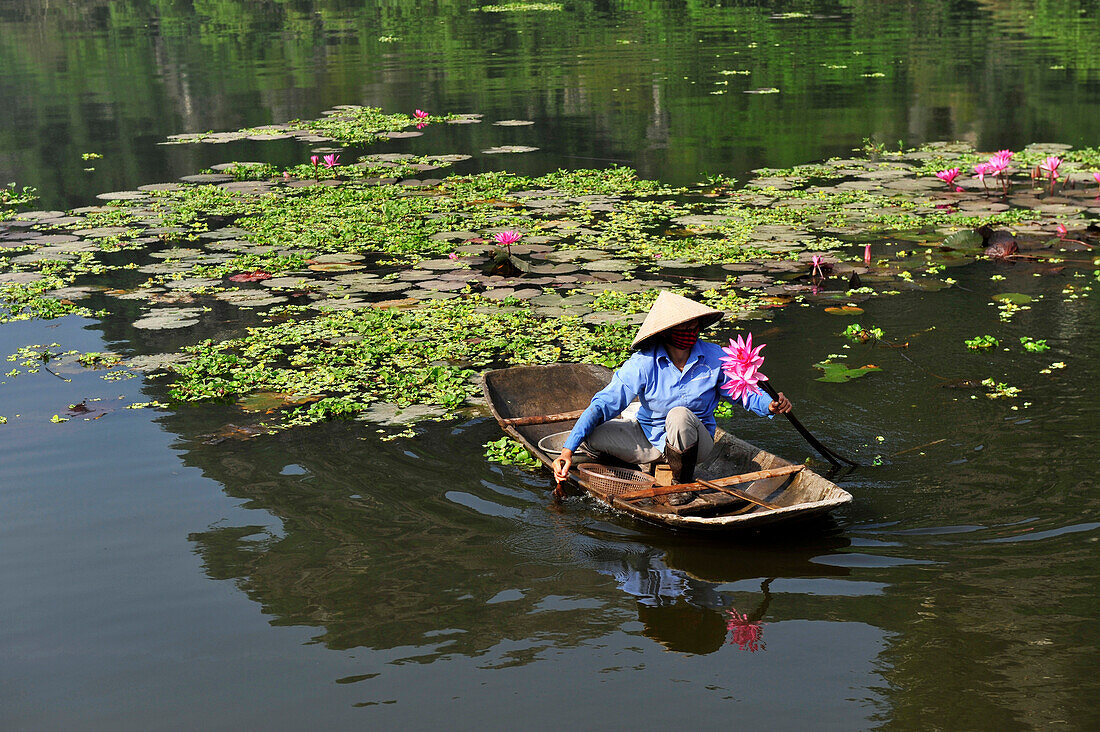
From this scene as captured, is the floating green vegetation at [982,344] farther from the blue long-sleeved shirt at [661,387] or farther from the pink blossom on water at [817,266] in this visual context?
the blue long-sleeved shirt at [661,387]

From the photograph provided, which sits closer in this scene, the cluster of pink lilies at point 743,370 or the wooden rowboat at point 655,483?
the wooden rowboat at point 655,483

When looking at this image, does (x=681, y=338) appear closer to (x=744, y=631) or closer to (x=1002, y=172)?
(x=744, y=631)

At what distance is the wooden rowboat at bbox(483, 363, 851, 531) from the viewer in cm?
431

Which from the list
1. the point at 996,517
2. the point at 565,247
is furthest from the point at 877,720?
the point at 565,247

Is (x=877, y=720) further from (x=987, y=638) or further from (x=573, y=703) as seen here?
(x=573, y=703)

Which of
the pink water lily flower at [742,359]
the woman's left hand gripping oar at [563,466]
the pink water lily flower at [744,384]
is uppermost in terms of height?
the pink water lily flower at [742,359]

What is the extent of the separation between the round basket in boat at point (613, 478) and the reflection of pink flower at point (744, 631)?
886 mm

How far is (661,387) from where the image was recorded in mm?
4875

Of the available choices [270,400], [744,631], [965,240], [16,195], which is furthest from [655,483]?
[16,195]

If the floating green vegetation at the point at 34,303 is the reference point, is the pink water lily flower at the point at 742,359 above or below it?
above

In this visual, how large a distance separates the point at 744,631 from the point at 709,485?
0.79 metres

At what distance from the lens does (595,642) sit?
388 cm

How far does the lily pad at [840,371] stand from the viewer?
240 inches

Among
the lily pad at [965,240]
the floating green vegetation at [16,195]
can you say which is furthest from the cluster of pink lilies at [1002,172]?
the floating green vegetation at [16,195]
